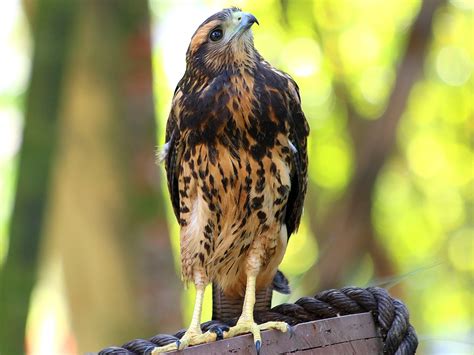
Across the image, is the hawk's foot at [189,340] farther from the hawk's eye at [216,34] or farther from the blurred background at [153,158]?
the hawk's eye at [216,34]

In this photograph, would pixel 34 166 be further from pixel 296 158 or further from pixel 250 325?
pixel 250 325

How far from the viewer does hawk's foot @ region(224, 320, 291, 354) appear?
8.16 ft

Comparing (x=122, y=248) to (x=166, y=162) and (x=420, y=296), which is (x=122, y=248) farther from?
(x=420, y=296)

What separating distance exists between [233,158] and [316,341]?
1.01 m

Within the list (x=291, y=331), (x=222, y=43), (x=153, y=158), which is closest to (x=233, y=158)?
(x=222, y=43)

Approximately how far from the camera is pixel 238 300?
373 cm

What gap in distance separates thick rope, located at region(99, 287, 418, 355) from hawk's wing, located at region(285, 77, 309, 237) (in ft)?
2.61

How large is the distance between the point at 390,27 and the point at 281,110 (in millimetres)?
7999

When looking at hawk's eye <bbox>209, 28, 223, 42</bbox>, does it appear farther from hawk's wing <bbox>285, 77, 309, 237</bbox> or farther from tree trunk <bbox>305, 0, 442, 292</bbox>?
tree trunk <bbox>305, 0, 442, 292</bbox>


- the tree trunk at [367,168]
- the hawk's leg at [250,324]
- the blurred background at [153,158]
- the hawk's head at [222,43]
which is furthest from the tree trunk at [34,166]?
the tree trunk at [367,168]

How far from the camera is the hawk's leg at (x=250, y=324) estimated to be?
2.51 meters

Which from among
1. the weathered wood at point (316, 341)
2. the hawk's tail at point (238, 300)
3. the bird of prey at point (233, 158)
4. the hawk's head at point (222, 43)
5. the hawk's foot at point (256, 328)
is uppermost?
the hawk's head at point (222, 43)

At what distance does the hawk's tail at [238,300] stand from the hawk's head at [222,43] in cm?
89

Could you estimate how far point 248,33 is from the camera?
356 centimetres
